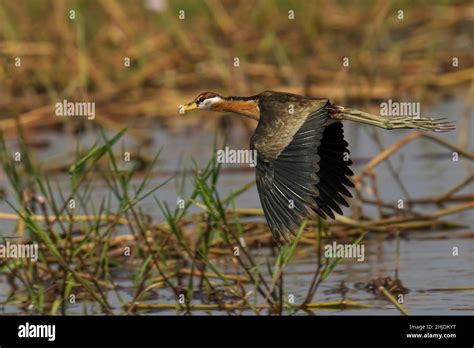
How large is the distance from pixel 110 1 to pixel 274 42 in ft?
8.28

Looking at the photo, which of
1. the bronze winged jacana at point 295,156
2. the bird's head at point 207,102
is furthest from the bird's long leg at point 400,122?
the bird's head at point 207,102

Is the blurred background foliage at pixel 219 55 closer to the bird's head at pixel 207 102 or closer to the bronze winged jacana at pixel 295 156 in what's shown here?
the bird's head at pixel 207 102

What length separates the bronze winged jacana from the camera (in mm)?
6344

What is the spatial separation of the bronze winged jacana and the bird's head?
334mm

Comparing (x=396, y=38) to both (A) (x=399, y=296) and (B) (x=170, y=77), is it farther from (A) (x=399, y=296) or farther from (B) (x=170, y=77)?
(A) (x=399, y=296)

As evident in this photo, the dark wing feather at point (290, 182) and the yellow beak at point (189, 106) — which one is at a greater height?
the yellow beak at point (189, 106)

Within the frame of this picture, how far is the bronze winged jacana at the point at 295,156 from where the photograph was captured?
6.34 meters

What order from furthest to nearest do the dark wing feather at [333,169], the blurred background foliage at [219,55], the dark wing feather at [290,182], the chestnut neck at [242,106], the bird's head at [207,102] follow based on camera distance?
the blurred background foliage at [219,55] < the bird's head at [207,102] < the chestnut neck at [242,106] < the dark wing feather at [333,169] < the dark wing feather at [290,182]

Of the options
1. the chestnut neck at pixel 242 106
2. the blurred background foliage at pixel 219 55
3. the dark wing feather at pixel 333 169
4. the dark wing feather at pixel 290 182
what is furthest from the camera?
Answer: the blurred background foliage at pixel 219 55

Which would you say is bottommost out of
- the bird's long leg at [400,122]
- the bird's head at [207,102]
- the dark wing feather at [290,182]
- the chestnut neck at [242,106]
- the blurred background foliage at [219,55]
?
the dark wing feather at [290,182]

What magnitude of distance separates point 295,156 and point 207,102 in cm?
138

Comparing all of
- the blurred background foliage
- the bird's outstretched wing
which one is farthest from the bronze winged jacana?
the blurred background foliage

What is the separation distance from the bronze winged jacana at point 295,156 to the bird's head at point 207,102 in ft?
1.10

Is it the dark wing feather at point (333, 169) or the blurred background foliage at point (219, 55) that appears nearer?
the dark wing feather at point (333, 169)
